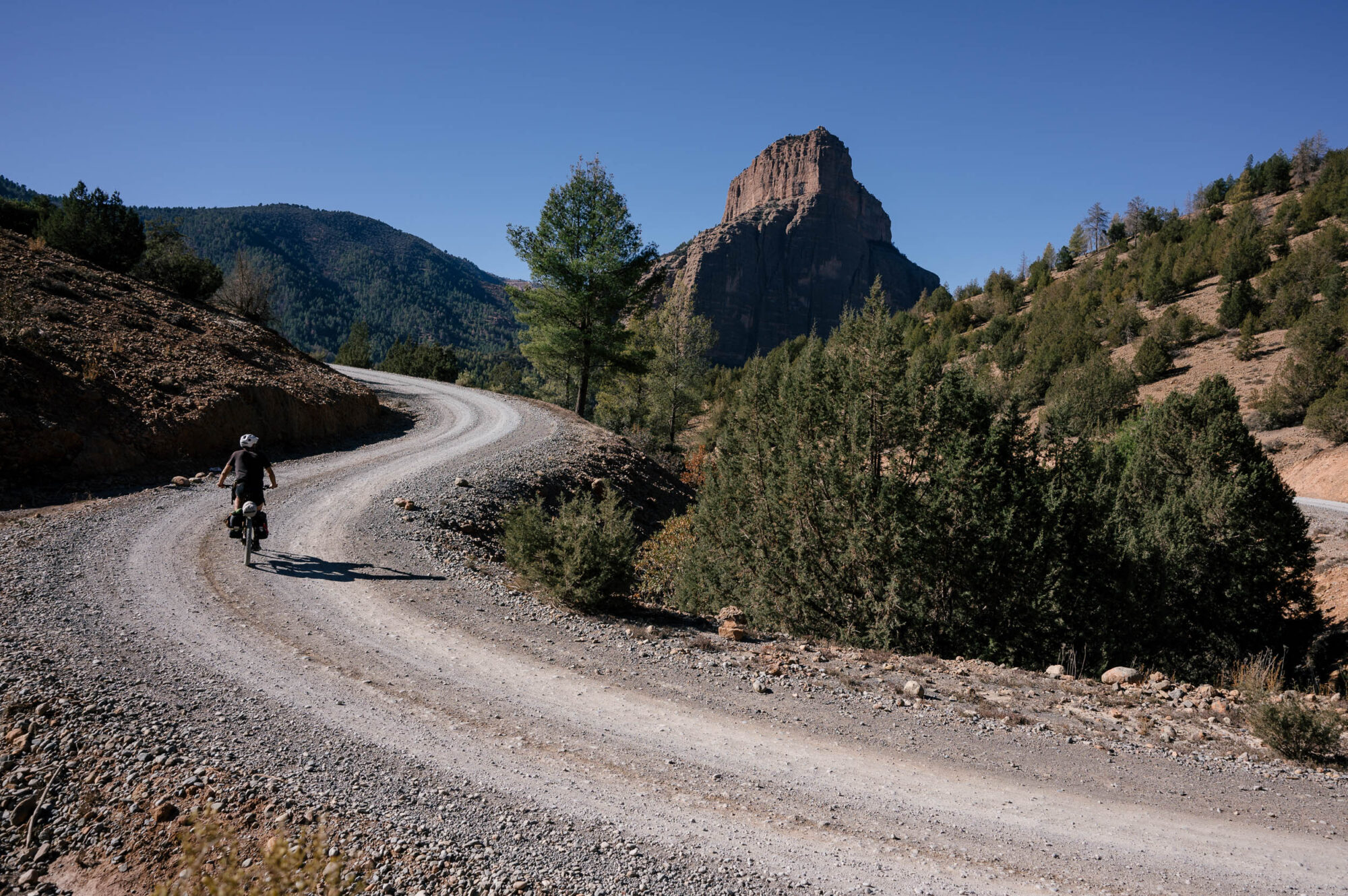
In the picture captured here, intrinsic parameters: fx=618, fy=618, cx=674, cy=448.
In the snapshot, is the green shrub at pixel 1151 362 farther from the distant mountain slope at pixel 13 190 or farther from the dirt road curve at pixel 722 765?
the distant mountain slope at pixel 13 190

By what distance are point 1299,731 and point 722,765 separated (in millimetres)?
4802

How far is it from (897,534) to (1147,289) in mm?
51901

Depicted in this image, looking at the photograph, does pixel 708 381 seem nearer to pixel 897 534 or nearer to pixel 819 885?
pixel 897 534

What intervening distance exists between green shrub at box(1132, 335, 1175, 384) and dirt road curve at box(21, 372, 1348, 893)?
40859mm

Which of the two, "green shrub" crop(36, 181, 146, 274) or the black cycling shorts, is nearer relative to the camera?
the black cycling shorts

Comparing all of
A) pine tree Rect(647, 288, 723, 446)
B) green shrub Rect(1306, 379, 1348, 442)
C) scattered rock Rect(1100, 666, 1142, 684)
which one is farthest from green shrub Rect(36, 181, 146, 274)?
green shrub Rect(1306, 379, 1348, 442)

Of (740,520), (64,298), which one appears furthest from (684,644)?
(64,298)

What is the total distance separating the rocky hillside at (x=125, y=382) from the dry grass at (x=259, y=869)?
11110 millimetres

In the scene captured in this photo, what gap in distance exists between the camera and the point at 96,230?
887 inches

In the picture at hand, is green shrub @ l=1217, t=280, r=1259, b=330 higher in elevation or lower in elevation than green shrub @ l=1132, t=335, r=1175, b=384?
higher

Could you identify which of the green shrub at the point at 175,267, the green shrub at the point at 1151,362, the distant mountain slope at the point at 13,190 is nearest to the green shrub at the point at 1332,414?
the green shrub at the point at 1151,362

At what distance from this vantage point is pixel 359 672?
5766mm

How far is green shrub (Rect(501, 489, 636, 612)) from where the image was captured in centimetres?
789

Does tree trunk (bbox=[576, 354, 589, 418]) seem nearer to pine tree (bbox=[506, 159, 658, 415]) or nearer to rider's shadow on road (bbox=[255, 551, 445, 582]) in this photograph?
pine tree (bbox=[506, 159, 658, 415])
